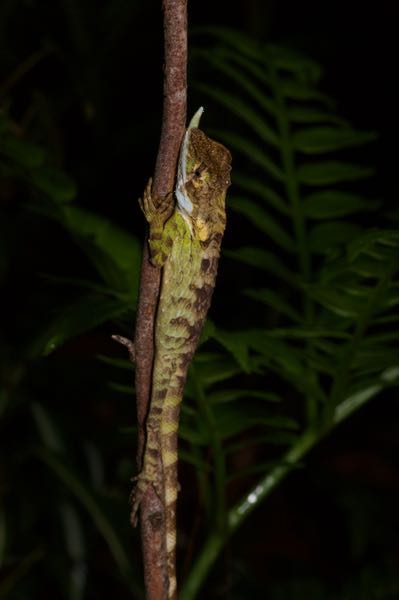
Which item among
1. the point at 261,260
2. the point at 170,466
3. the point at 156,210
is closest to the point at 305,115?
the point at 261,260

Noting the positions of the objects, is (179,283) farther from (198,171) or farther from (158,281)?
(158,281)

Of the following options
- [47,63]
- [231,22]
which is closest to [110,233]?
[47,63]

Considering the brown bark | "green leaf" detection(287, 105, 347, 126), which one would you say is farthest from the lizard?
"green leaf" detection(287, 105, 347, 126)

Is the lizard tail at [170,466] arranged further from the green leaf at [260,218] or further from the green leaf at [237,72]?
the green leaf at [237,72]

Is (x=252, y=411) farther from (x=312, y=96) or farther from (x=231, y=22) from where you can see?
(x=231, y=22)

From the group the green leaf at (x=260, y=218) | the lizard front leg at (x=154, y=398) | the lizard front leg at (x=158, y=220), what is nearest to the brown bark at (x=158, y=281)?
the lizard front leg at (x=154, y=398)

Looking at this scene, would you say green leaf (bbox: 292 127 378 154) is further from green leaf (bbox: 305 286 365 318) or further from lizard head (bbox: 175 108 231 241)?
lizard head (bbox: 175 108 231 241)
